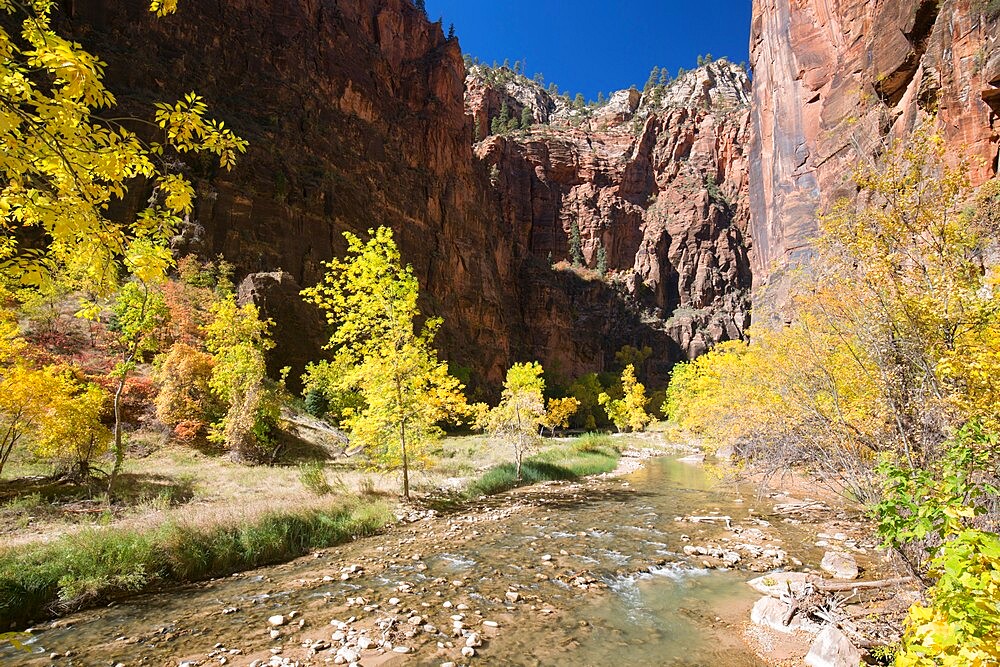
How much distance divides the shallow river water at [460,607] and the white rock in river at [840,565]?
1830mm

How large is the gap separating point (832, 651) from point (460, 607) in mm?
5585

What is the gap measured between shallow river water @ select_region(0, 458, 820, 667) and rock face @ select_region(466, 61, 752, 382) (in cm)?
8946

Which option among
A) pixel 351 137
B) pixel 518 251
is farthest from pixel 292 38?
pixel 518 251

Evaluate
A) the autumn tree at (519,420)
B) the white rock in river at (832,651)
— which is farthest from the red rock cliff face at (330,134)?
the white rock in river at (832,651)

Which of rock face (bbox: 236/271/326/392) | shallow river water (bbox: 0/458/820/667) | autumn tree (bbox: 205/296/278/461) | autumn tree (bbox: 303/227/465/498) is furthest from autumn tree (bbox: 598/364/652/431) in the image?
autumn tree (bbox: 303/227/465/498)

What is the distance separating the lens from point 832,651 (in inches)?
242

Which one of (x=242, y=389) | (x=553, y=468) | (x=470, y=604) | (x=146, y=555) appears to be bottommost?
(x=553, y=468)

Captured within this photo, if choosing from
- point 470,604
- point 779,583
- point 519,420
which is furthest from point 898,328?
point 519,420

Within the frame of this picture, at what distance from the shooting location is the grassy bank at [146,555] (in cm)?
791

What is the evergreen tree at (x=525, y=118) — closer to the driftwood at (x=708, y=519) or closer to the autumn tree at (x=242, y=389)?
the autumn tree at (x=242, y=389)

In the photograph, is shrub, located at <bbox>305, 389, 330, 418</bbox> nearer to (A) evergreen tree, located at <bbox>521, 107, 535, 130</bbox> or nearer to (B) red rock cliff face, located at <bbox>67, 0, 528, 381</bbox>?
(B) red rock cliff face, located at <bbox>67, 0, 528, 381</bbox>

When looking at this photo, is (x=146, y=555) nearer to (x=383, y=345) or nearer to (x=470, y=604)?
(x=470, y=604)

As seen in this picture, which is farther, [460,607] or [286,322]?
[286,322]

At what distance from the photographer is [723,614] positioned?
816 centimetres
